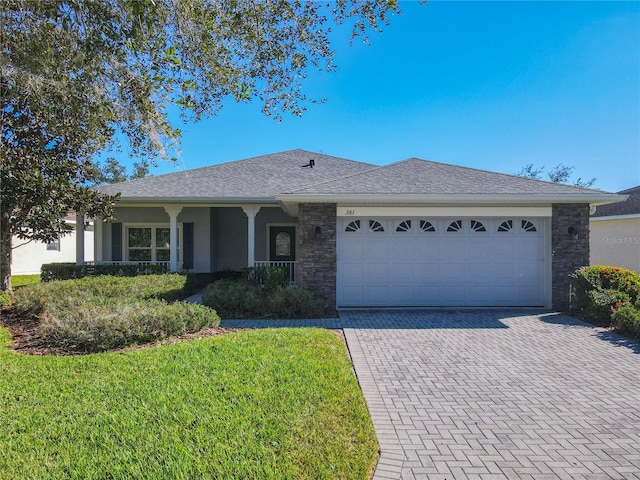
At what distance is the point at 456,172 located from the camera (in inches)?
403

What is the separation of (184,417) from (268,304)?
16.9 feet

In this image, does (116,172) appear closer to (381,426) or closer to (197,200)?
(197,200)

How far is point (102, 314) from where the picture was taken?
595 cm

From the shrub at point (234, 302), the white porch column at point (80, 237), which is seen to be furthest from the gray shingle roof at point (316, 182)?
the shrub at point (234, 302)

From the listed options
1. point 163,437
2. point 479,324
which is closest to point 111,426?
point 163,437

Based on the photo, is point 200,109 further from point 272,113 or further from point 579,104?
point 579,104

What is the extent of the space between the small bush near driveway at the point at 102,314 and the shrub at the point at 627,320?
799cm

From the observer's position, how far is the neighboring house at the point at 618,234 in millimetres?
14430

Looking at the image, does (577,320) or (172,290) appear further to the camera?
(172,290)

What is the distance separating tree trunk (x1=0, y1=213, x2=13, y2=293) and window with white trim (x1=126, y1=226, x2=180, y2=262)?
3542 mm

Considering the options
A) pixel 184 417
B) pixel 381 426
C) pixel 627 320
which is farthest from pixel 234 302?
pixel 627 320

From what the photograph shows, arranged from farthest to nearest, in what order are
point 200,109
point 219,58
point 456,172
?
point 456,172 < point 200,109 < point 219,58

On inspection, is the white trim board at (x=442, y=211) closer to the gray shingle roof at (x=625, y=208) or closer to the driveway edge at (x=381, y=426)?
the driveway edge at (x=381, y=426)

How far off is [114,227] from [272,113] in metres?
9.79
